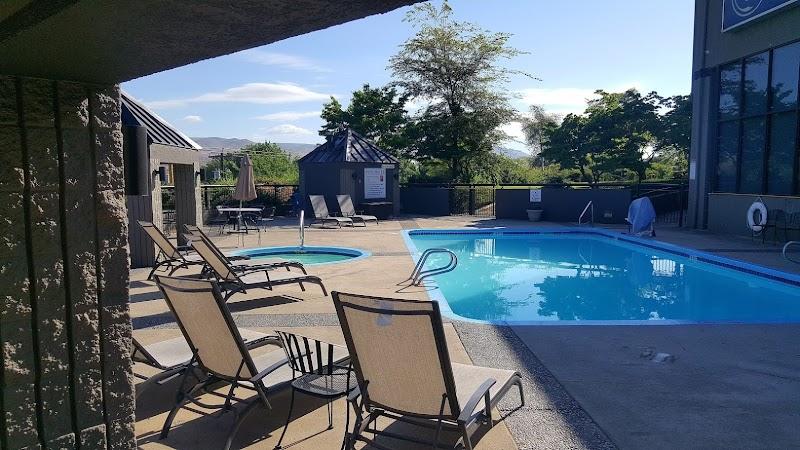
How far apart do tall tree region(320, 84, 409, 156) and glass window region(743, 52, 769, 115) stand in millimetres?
16211

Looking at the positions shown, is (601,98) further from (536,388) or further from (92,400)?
(92,400)

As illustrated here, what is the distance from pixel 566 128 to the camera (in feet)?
93.1

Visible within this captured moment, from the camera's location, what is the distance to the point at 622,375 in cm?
435

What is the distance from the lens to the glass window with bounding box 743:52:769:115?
13926mm

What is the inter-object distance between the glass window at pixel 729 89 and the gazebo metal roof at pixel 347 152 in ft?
35.3

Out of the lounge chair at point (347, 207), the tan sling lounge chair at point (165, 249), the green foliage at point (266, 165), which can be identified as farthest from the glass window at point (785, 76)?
the green foliage at point (266, 165)

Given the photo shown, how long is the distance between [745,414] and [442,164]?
26169mm

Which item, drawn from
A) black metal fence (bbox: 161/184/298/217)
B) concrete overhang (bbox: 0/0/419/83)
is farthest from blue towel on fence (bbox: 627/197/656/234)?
concrete overhang (bbox: 0/0/419/83)

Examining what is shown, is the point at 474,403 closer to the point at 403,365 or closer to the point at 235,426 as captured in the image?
the point at 403,365

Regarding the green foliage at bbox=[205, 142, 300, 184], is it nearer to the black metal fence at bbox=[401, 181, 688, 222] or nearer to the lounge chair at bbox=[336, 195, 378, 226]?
the black metal fence at bbox=[401, 181, 688, 222]

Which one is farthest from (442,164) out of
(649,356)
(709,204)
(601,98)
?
(649,356)

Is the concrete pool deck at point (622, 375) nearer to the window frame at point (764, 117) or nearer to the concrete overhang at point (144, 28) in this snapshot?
the concrete overhang at point (144, 28)

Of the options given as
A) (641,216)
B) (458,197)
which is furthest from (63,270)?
(458,197)

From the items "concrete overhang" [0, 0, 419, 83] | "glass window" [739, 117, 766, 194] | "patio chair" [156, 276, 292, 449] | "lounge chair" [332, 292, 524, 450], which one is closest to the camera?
"concrete overhang" [0, 0, 419, 83]
